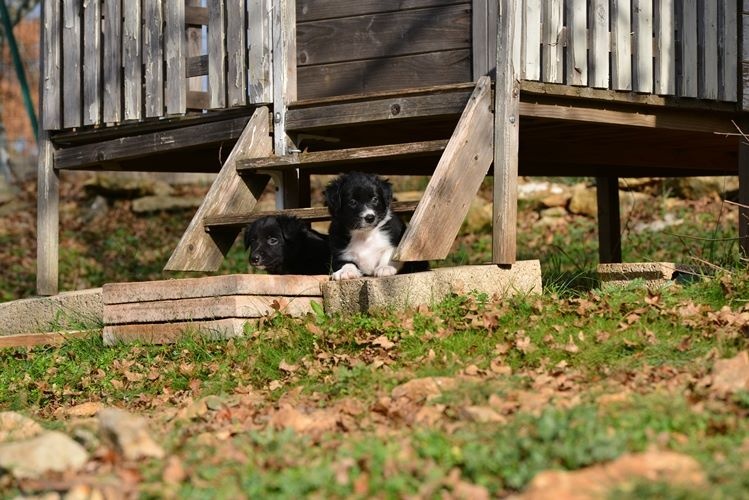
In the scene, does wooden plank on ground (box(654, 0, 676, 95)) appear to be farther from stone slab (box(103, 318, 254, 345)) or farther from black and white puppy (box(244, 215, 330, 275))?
stone slab (box(103, 318, 254, 345))

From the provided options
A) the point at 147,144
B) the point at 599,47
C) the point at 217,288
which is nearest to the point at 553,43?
the point at 599,47

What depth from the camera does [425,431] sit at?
480 cm

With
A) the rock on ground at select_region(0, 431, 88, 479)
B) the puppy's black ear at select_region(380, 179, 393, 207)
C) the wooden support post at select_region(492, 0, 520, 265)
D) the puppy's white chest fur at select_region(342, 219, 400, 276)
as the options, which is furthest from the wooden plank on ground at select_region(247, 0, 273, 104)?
the rock on ground at select_region(0, 431, 88, 479)

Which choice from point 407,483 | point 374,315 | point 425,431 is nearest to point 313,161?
point 374,315

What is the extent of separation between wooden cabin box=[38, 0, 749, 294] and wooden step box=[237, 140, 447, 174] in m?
0.02

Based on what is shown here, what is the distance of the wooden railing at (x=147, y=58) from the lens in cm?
948

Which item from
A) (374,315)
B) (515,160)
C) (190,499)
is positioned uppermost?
(515,160)

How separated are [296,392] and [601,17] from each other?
4.39 metres

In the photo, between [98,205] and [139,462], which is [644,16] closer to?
[139,462]

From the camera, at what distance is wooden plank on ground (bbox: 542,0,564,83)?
8.52m

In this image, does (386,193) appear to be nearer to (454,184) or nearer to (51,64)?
(454,184)

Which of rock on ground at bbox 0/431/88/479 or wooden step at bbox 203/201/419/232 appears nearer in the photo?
rock on ground at bbox 0/431/88/479

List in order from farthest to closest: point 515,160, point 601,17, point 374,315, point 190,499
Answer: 1. point 601,17
2. point 515,160
3. point 374,315
4. point 190,499

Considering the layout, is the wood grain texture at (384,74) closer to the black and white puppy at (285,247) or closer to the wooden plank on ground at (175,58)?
the wooden plank on ground at (175,58)
